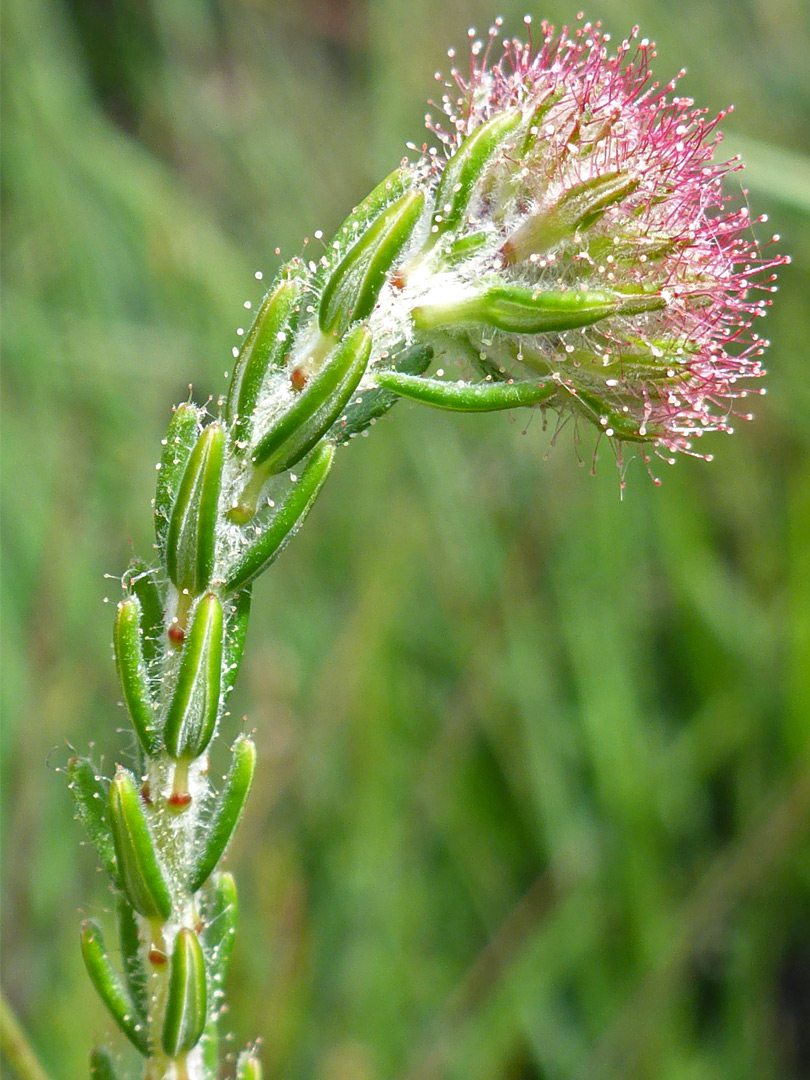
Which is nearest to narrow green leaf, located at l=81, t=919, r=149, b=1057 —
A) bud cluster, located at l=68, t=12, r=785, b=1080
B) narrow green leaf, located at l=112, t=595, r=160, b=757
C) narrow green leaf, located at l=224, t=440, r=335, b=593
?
bud cluster, located at l=68, t=12, r=785, b=1080

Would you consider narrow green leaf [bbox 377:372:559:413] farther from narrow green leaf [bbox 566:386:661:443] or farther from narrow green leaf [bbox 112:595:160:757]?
narrow green leaf [bbox 112:595:160:757]

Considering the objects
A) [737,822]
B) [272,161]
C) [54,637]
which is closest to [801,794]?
[737,822]

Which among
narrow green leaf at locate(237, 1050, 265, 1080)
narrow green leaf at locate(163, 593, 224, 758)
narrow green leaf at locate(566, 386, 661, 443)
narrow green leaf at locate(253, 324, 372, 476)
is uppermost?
narrow green leaf at locate(566, 386, 661, 443)

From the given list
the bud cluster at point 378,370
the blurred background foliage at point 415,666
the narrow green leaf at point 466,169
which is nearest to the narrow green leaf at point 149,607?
the bud cluster at point 378,370

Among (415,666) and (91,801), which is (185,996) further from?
(415,666)

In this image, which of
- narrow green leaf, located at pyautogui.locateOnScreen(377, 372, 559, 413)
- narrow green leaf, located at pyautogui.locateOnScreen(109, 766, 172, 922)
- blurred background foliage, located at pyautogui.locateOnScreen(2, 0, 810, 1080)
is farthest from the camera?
blurred background foliage, located at pyautogui.locateOnScreen(2, 0, 810, 1080)

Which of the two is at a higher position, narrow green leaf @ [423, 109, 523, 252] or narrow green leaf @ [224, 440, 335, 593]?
narrow green leaf @ [423, 109, 523, 252]

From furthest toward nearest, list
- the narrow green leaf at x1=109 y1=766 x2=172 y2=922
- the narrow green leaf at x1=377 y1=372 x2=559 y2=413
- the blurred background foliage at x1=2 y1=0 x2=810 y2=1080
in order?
the blurred background foliage at x1=2 y1=0 x2=810 y2=1080 → the narrow green leaf at x1=377 y1=372 x2=559 y2=413 → the narrow green leaf at x1=109 y1=766 x2=172 y2=922
